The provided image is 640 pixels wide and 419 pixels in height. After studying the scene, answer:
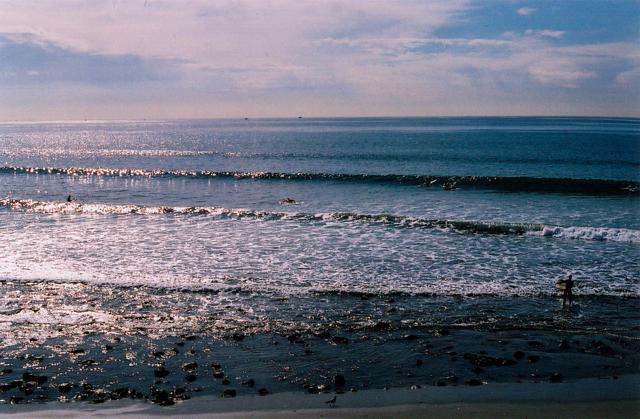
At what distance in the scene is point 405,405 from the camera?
10586mm

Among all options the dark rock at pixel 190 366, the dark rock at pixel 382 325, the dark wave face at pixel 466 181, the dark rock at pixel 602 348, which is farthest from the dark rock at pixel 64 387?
the dark wave face at pixel 466 181

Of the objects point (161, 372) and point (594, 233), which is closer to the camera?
point (161, 372)

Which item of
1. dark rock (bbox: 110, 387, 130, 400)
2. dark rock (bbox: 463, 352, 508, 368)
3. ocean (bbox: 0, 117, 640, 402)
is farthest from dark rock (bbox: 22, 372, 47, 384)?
dark rock (bbox: 463, 352, 508, 368)

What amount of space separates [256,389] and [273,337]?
2819 millimetres

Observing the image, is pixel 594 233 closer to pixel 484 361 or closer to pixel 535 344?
pixel 535 344

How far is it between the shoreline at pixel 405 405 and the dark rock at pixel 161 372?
4.09 feet

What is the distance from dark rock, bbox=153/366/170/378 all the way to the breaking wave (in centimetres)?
1918

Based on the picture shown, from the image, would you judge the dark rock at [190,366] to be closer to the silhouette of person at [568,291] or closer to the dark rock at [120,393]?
the dark rock at [120,393]

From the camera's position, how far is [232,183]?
168 ft

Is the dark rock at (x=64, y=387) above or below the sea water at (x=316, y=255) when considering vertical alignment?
below

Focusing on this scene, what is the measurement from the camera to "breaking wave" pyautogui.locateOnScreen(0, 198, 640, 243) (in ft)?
88.5

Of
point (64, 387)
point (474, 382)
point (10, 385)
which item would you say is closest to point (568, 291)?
point (474, 382)

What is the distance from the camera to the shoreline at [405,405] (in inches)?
404

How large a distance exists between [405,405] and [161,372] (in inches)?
218
